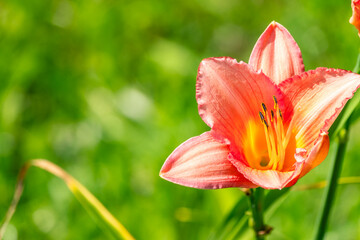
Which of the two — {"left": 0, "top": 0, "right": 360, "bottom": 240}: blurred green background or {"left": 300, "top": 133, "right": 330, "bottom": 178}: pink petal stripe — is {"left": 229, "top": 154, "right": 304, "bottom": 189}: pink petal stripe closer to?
{"left": 300, "top": 133, "right": 330, "bottom": 178}: pink petal stripe

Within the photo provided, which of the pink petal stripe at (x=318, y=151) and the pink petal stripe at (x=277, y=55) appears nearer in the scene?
the pink petal stripe at (x=318, y=151)

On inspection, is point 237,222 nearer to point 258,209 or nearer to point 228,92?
point 258,209

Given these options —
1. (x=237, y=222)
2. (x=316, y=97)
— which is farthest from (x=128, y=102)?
(x=316, y=97)

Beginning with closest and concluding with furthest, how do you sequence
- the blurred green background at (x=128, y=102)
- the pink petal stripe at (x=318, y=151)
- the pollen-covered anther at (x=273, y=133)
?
the pink petal stripe at (x=318, y=151), the pollen-covered anther at (x=273, y=133), the blurred green background at (x=128, y=102)

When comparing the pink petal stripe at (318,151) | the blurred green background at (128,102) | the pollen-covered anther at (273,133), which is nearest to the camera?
the pink petal stripe at (318,151)

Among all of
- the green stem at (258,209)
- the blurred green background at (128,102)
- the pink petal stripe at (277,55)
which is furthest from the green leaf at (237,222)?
the blurred green background at (128,102)

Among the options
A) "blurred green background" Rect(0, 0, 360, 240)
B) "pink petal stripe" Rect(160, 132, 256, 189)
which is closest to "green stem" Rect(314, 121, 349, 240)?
"pink petal stripe" Rect(160, 132, 256, 189)

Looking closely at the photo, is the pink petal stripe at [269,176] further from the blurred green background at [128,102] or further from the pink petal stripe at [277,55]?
the blurred green background at [128,102]

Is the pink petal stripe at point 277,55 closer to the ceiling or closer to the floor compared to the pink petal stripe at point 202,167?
closer to the ceiling
